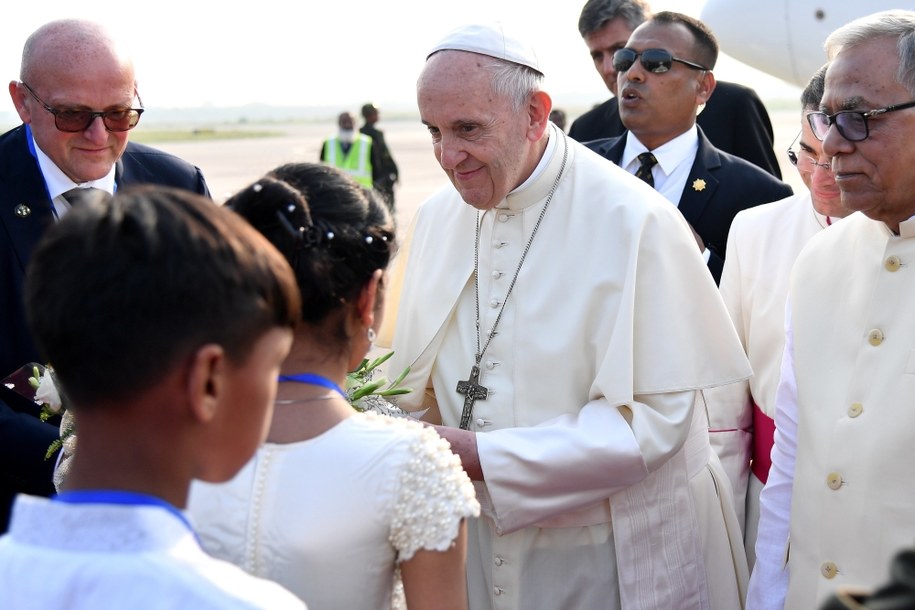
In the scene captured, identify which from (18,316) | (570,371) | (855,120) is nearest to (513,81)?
(570,371)

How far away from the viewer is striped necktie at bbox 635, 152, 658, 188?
5.23 meters

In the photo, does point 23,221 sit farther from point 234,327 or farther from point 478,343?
point 234,327

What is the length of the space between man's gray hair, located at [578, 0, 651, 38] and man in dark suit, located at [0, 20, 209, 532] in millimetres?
3457

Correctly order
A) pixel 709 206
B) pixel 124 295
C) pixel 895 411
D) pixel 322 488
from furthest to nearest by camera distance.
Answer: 1. pixel 709 206
2. pixel 895 411
3. pixel 322 488
4. pixel 124 295

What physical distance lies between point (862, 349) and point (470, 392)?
3.87ft

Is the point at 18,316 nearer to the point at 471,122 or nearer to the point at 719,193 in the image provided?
the point at 471,122

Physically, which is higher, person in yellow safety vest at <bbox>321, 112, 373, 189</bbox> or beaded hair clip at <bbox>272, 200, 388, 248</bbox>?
beaded hair clip at <bbox>272, 200, 388, 248</bbox>

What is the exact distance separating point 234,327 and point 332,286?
0.66 metres

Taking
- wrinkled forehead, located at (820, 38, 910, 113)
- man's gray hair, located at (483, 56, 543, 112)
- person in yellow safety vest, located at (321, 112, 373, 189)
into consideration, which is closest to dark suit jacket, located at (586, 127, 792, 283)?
man's gray hair, located at (483, 56, 543, 112)

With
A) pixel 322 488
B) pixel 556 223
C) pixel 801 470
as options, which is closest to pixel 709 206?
pixel 556 223

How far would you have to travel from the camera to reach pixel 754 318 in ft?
13.0

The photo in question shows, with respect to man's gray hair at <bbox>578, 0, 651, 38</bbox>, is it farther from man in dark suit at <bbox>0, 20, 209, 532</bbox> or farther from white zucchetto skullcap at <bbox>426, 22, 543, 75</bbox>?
man in dark suit at <bbox>0, 20, 209, 532</bbox>

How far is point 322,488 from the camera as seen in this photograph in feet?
6.49

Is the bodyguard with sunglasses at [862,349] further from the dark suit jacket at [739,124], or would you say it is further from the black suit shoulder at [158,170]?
the dark suit jacket at [739,124]
